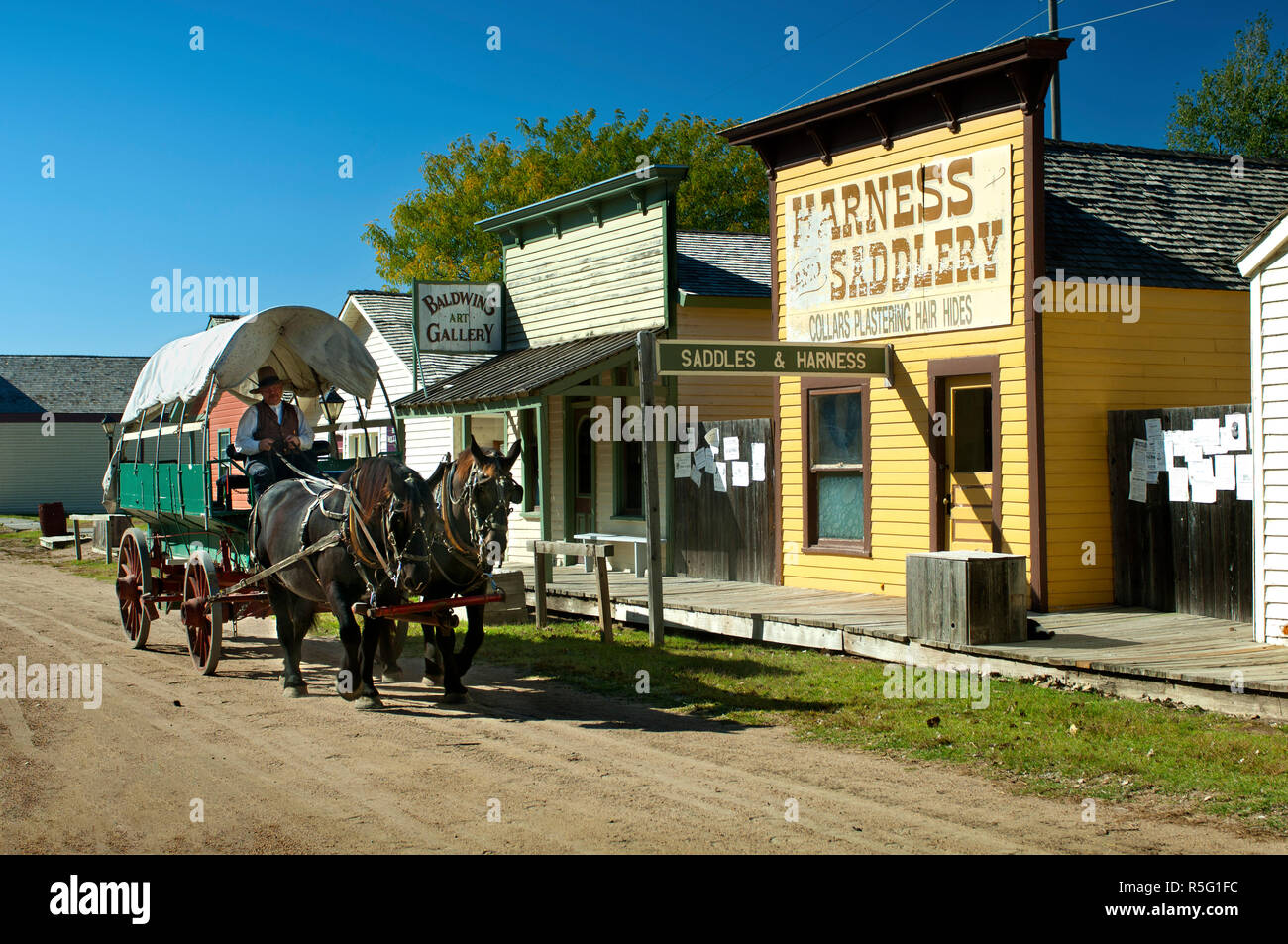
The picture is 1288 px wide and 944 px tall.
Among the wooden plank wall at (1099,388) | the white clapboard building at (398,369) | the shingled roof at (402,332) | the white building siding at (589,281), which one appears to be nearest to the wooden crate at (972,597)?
the wooden plank wall at (1099,388)

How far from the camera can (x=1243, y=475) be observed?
11.1 metres

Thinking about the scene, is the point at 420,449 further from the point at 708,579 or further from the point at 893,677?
the point at 893,677

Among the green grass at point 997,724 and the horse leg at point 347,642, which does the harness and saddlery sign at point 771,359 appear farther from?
the horse leg at point 347,642

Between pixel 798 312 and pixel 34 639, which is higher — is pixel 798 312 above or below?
above

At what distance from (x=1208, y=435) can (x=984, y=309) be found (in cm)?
260

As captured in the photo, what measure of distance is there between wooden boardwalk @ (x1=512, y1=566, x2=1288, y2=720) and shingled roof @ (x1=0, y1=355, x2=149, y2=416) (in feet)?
139

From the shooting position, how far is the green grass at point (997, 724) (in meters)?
7.15

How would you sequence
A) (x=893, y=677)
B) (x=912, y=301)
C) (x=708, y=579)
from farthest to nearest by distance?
(x=708, y=579) → (x=912, y=301) → (x=893, y=677)

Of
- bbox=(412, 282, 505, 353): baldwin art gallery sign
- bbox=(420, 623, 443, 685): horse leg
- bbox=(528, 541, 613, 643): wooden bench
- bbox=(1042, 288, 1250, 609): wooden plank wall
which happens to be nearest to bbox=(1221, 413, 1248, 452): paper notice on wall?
bbox=(1042, 288, 1250, 609): wooden plank wall

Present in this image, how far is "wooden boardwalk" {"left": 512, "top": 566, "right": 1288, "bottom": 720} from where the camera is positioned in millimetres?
8930

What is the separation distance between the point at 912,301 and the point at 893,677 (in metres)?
4.89

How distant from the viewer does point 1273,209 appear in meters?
14.8

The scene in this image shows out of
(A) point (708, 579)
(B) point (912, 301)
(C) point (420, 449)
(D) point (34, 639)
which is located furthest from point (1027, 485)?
(C) point (420, 449)

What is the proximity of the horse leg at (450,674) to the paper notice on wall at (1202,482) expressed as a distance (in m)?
7.30
